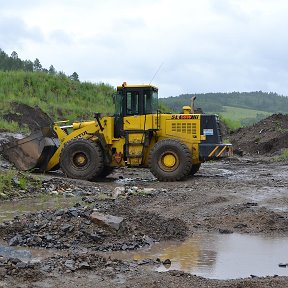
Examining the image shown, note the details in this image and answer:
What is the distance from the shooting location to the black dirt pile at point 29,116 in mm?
29609

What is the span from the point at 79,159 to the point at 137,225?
26.9ft

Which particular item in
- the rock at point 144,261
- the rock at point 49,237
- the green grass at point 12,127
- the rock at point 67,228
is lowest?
the rock at point 144,261

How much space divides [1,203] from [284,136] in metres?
22.1

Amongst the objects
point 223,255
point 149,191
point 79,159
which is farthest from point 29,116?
point 223,255

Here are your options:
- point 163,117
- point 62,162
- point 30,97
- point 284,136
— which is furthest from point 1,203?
point 30,97

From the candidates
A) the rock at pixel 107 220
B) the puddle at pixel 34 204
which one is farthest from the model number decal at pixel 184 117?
the rock at pixel 107 220

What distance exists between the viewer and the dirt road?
6.74 m

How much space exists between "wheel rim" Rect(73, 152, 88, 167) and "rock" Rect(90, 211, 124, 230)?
811 centimetres

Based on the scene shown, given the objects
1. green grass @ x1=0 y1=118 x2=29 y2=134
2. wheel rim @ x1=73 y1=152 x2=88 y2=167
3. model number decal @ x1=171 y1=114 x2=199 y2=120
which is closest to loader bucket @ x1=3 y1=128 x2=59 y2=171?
wheel rim @ x1=73 y1=152 x2=88 y2=167

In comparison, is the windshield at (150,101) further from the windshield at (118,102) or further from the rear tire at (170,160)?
the rear tire at (170,160)

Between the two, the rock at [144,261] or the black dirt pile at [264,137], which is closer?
the rock at [144,261]

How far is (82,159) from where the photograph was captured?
1756 centimetres

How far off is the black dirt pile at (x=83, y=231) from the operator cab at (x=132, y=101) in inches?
296

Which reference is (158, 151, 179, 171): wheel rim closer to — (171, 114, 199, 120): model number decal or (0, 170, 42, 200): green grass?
(171, 114, 199, 120): model number decal
